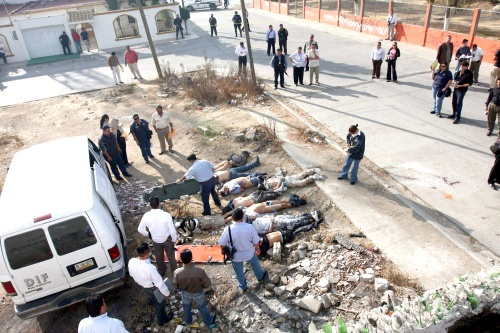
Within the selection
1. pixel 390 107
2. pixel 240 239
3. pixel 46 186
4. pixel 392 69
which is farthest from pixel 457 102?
pixel 46 186

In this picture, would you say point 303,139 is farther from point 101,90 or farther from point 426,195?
point 101,90

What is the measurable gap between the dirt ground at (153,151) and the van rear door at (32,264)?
86cm

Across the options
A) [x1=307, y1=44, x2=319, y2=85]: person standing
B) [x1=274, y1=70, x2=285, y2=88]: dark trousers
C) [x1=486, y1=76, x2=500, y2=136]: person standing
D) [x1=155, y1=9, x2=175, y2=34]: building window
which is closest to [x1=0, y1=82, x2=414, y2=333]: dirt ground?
[x1=274, y1=70, x2=285, y2=88]: dark trousers

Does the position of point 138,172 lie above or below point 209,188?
below

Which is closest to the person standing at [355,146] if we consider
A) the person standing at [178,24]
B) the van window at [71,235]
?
the van window at [71,235]

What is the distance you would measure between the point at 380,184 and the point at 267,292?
12.8ft

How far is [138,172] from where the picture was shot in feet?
32.7

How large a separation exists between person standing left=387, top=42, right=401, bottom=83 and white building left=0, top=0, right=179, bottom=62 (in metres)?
18.7

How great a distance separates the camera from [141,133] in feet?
32.2

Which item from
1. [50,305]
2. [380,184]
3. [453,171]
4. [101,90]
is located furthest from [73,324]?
[101,90]

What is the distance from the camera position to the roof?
500cm

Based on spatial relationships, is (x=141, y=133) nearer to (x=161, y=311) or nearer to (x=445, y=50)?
(x=161, y=311)

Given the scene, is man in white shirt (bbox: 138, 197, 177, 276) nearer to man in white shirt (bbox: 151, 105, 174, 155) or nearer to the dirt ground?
the dirt ground

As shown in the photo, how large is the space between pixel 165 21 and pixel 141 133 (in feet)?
68.4
